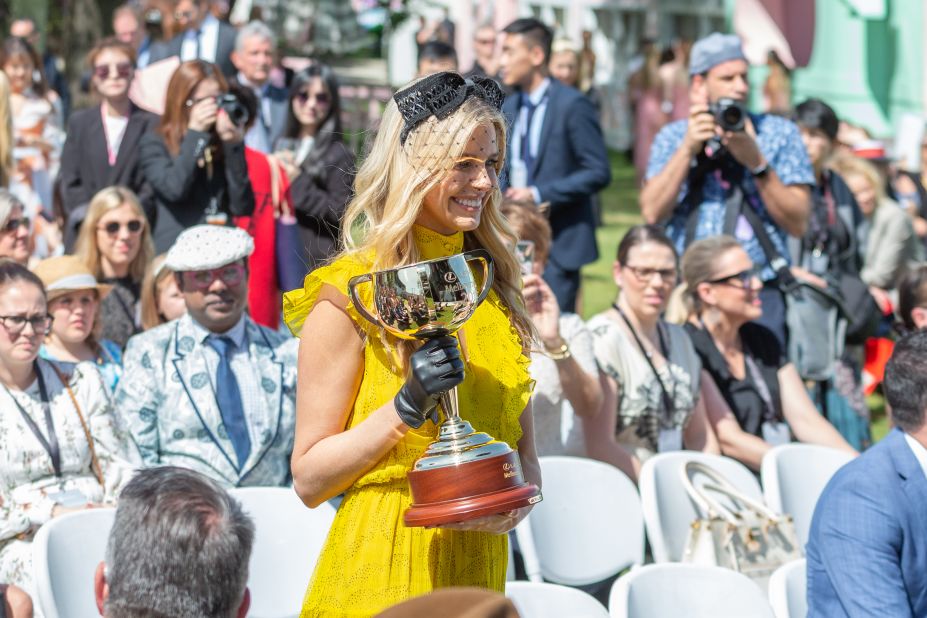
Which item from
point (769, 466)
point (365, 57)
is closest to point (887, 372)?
point (769, 466)

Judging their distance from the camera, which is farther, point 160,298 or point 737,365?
point 737,365

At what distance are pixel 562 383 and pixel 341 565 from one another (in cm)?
251

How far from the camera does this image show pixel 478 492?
239 centimetres

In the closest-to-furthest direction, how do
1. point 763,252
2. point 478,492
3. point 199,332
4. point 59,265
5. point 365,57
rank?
point 478,492 → point 199,332 → point 59,265 → point 763,252 → point 365,57

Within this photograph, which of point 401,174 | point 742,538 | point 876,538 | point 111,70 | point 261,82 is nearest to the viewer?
point 401,174

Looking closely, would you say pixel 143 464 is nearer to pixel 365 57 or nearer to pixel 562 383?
pixel 562 383

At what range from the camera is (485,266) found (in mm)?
2658

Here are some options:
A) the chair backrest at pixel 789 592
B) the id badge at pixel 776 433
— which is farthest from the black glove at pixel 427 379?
the id badge at pixel 776 433

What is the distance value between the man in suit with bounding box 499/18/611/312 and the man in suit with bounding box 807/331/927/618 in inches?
129

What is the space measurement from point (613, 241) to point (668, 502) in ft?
32.1

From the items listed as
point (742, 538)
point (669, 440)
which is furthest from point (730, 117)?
point (742, 538)

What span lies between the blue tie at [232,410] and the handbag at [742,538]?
59.9 inches

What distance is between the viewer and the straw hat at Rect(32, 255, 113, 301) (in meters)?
5.09

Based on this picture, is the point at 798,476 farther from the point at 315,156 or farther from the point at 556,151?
the point at 315,156
